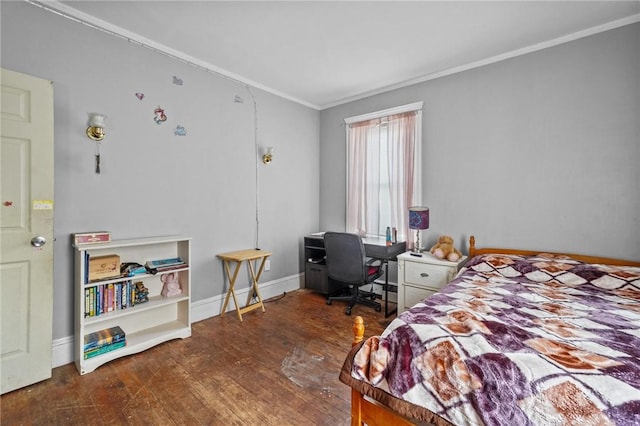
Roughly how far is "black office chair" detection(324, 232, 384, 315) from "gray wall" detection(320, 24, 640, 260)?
0.87 meters

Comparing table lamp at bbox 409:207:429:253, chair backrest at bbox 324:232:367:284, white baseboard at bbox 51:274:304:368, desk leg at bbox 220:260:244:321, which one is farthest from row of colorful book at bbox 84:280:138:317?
table lamp at bbox 409:207:429:253

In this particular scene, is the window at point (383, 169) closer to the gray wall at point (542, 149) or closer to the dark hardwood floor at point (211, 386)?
the gray wall at point (542, 149)

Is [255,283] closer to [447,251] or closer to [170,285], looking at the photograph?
[170,285]

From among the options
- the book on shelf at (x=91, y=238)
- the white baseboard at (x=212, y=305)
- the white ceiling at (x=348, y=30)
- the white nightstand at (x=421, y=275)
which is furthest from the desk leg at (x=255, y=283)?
the white ceiling at (x=348, y=30)

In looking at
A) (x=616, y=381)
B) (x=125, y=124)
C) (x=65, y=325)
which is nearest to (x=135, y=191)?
(x=125, y=124)

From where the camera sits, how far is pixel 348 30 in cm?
249

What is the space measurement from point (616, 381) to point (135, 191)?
3249mm

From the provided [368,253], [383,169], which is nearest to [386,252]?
[368,253]

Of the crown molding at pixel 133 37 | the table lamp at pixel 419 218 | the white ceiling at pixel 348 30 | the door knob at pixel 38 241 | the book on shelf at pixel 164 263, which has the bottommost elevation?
the book on shelf at pixel 164 263

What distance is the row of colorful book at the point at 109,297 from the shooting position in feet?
7.35

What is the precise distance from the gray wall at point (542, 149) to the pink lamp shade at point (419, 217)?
9.7 inches

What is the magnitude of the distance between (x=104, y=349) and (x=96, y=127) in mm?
1760

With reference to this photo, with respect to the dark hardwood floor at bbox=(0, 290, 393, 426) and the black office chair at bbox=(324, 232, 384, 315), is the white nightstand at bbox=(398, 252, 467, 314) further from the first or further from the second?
the dark hardwood floor at bbox=(0, 290, 393, 426)

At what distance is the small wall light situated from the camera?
7.55 feet
